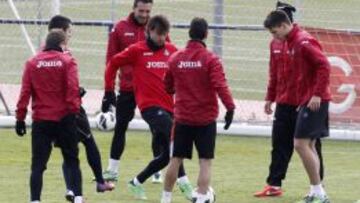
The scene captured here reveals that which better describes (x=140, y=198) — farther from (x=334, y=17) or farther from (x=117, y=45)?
(x=334, y=17)

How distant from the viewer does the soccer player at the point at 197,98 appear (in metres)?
11.1

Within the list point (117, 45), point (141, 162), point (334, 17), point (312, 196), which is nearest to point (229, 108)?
point (312, 196)

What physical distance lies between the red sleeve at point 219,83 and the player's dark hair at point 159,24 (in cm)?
104

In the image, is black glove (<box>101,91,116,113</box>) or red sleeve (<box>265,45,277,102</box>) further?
black glove (<box>101,91,116,113</box>)

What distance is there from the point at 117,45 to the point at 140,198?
2074 millimetres

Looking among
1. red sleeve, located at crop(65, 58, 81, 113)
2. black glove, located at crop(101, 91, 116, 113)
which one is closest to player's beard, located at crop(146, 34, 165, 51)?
black glove, located at crop(101, 91, 116, 113)

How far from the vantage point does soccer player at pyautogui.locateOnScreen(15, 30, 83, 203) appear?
1080cm

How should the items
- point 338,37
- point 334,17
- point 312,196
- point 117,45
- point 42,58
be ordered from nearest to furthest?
point 42,58 < point 312,196 < point 117,45 < point 338,37 < point 334,17

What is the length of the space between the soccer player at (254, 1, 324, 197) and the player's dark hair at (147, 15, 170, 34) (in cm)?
115

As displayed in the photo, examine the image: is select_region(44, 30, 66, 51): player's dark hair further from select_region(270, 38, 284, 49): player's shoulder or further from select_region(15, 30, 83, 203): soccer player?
select_region(270, 38, 284, 49): player's shoulder

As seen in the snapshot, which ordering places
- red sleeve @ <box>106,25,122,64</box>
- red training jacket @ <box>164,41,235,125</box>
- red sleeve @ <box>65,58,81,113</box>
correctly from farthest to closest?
red sleeve @ <box>106,25,122,64</box> < red training jacket @ <box>164,41,235,125</box> < red sleeve @ <box>65,58,81,113</box>

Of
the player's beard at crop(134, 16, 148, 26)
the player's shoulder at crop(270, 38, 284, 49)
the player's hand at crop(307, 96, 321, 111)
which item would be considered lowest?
the player's hand at crop(307, 96, 321, 111)

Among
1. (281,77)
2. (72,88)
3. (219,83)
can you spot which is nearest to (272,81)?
(281,77)

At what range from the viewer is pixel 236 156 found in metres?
15.8
